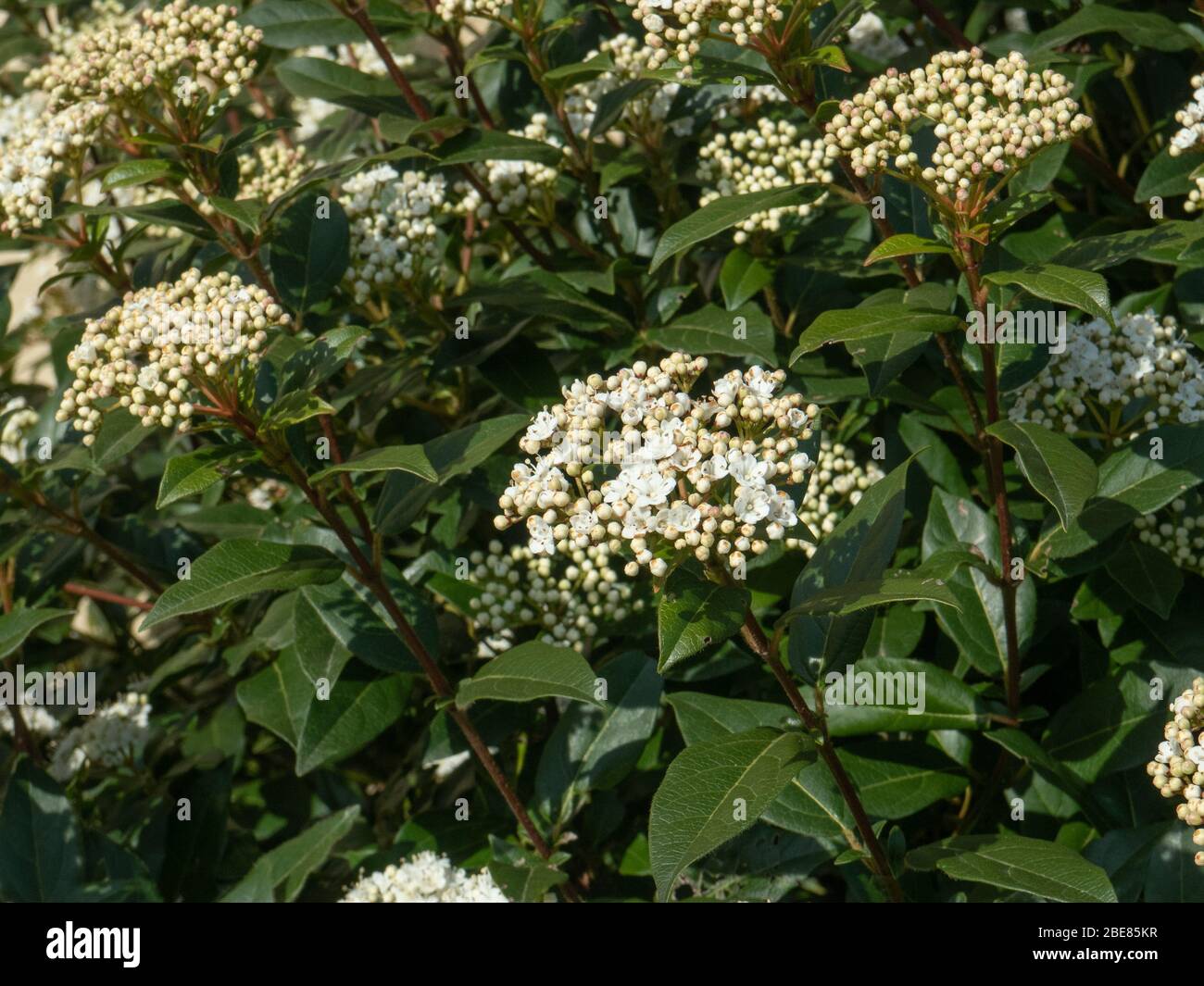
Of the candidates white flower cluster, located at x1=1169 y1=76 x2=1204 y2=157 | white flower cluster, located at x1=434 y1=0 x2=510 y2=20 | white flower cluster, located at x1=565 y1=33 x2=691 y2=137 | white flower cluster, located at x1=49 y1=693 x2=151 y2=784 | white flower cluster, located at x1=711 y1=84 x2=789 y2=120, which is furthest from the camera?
white flower cluster, located at x1=49 y1=693 x2=151 y2=784

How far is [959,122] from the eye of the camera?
2.87m

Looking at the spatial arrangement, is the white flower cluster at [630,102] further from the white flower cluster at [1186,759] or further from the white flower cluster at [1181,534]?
the white flower cluster at [1186,759]

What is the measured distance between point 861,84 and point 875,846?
7.58 feet

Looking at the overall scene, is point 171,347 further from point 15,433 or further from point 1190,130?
point 1190,130

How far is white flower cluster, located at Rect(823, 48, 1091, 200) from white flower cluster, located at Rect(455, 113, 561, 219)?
133 centimetres

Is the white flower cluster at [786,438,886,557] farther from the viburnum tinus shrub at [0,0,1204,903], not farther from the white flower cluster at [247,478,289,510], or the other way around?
the white flower cluster at [247,478,289,510]

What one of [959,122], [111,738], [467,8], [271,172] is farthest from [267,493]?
[959,122]

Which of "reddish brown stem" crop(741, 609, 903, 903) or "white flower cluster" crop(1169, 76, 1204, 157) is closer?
"reddish brown stem" crop(741, 609, 903, 903)

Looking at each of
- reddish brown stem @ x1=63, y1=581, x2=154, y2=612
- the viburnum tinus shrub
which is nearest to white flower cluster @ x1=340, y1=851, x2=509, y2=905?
the viburnum tinus shrub

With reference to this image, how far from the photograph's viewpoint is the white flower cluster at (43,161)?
3822mm

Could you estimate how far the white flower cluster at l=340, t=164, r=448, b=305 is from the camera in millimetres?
4043

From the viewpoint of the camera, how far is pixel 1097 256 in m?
3.13

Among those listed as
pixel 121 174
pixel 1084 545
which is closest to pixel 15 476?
pixel 121 174

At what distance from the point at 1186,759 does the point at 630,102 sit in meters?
2.37
